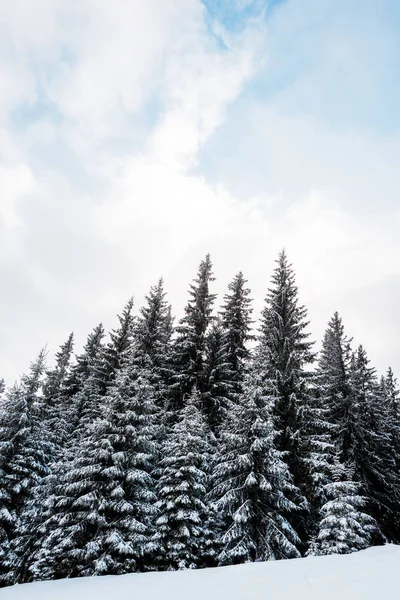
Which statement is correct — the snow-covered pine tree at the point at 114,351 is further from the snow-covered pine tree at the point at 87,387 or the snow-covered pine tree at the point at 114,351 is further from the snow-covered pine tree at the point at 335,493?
the snow-covered pine tree at the point at 335,493

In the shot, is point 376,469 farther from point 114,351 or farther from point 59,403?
point 59,403

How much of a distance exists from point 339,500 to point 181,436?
651 cm

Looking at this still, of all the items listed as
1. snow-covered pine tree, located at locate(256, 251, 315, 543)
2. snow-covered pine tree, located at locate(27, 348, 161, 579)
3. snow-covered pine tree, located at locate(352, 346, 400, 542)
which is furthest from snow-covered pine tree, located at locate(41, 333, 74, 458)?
snow-covered pine tree, located at locate(352, 346, 400, 542)

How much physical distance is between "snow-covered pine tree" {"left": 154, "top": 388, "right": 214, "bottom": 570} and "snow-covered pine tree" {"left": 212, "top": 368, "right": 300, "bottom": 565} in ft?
2.75

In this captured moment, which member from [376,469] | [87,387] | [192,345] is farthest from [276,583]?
[87,387]

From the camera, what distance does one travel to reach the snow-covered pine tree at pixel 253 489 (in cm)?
1270

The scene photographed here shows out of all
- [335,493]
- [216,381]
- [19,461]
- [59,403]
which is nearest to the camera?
[335,493]

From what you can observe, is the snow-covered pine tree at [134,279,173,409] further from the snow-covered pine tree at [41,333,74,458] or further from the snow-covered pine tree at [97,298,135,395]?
the snow-covered pine tree at [41,333,74,458]

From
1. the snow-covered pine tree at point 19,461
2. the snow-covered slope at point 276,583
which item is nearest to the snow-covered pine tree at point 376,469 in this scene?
the snow-covered slope at point 276,583

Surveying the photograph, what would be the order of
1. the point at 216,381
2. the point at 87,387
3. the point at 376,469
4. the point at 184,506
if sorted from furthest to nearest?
the point at 87,387
the point at 376,469
the point at 216,381
the point at 184,506

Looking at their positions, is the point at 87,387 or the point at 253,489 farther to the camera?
the point at 87,387

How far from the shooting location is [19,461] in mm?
17469

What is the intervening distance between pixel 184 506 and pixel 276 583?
9.21 metres

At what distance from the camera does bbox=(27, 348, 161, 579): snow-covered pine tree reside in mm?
12766
